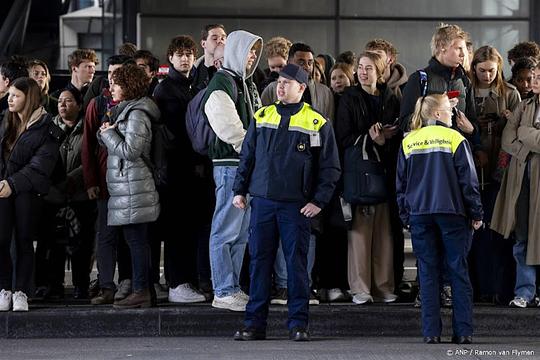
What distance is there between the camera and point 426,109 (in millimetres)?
11242

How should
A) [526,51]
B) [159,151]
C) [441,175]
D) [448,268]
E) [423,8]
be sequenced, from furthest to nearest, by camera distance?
[423,8]
[526,51]
[159,151]
[448,268]
[441,175]

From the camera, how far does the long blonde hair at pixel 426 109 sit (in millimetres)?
11234

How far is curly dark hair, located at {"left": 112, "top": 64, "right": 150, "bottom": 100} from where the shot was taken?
472 inches

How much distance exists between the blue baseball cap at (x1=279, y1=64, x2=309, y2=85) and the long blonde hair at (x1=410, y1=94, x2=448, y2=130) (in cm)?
91

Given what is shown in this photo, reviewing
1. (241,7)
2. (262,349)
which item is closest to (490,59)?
(262,349)

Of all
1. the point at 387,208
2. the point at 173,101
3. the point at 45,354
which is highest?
the point at 173,101

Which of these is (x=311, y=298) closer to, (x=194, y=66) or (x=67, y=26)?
(x=194, y=66)

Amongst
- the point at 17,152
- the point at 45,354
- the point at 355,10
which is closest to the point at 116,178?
the point at 17,152

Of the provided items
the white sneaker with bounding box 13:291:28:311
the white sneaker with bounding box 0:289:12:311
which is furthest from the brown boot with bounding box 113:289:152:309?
the white sneaker with bounding box 0:289:12:311

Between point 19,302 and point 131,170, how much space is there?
1.40 metres

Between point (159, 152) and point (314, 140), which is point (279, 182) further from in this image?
point (159, 152)

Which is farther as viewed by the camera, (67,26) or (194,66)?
(67,26)

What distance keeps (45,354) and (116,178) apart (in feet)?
5.34

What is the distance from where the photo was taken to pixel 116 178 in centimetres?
1182
